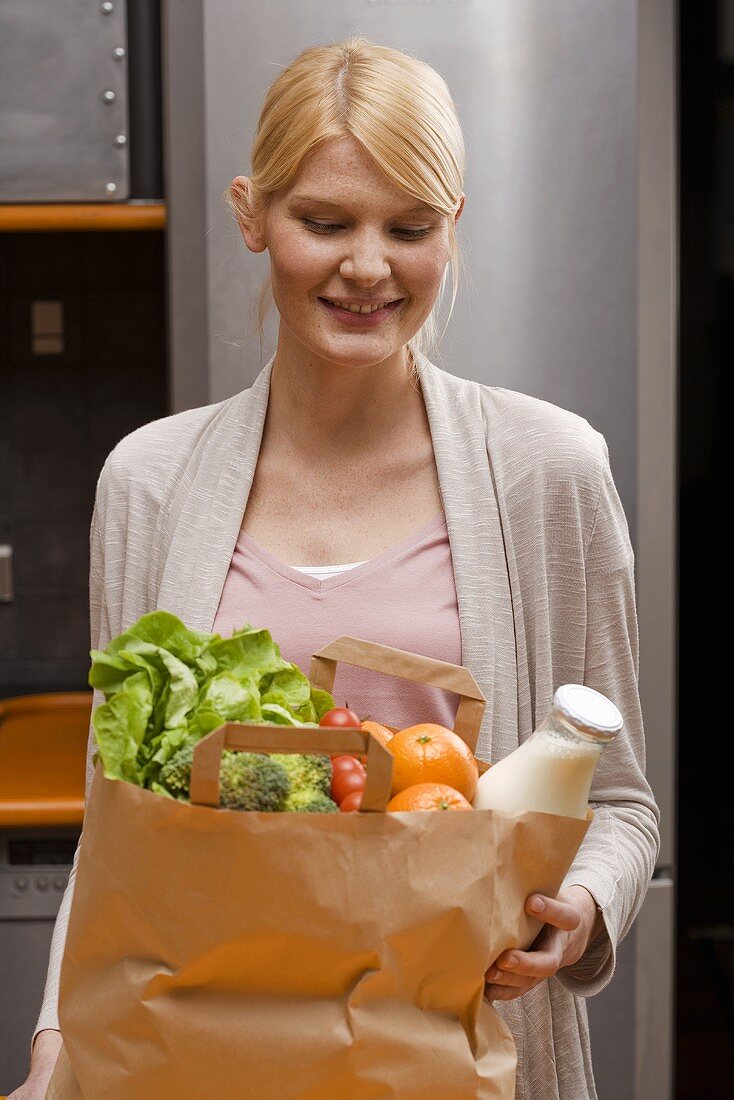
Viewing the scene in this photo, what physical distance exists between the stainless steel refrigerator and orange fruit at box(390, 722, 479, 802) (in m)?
0.97

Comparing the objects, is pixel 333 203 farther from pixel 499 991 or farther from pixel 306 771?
pixel 499 991

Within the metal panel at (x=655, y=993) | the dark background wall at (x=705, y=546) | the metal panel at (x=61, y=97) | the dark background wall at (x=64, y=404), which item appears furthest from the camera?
the dark background wall at (x=64, y=404)

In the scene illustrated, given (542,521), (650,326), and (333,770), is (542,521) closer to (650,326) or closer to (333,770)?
(333,770)

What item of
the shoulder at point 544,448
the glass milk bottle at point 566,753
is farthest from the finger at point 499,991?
the shoulder at point 544,448

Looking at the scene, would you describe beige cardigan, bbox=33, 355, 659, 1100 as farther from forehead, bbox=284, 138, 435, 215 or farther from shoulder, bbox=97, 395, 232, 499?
forehead, bbox=284, 138, 435, 215

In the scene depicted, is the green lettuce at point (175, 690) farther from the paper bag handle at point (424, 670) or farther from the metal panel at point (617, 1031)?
the metal panel at point (617, 1031)

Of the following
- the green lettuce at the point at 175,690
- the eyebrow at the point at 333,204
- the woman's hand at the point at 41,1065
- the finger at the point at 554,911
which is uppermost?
the eyebrow at the point at 333,204

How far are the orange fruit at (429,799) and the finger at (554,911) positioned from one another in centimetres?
7

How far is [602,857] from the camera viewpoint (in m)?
0.95

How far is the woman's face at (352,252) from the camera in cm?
96

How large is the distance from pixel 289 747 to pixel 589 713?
0.17 metres

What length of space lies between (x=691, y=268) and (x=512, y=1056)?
161 cm

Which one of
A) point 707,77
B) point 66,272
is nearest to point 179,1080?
point 707,77

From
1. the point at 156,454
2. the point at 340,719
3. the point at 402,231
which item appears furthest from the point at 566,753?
the point at 156,454
